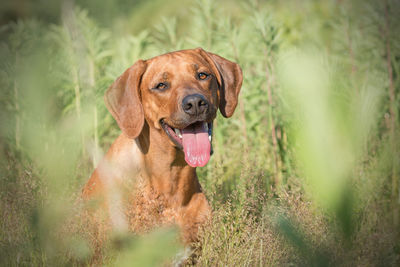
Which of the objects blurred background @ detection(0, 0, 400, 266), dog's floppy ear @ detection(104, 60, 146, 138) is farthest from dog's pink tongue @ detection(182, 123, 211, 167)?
dog's floppy ear @ detection(104, 60, 146, 138)

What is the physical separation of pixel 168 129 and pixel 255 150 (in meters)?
1.92

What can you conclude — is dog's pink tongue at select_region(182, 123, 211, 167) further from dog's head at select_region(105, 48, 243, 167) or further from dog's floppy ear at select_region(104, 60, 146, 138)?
dog's floppy ear at select_region(104, 60, 146, 138)

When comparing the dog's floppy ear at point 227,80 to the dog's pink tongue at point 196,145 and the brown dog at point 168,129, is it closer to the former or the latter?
the brown dog at point 168,129

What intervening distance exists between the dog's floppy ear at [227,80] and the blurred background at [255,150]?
1.22ft

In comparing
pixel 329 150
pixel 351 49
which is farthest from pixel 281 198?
pixel 351 49

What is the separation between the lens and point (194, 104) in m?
2.88

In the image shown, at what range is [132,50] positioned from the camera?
5.97 metres

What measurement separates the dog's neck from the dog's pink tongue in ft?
0.67

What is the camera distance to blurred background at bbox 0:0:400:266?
2.06 feet

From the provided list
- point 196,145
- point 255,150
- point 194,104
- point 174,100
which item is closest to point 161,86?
point 174,100

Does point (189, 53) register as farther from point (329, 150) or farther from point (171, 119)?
point (329, 150)

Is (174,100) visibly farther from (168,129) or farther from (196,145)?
(196,145)

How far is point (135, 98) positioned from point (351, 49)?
10.5 ft

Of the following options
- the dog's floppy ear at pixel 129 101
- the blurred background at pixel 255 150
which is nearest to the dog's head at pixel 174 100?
the dog's floppy ear at pixel 129 101
